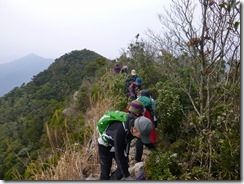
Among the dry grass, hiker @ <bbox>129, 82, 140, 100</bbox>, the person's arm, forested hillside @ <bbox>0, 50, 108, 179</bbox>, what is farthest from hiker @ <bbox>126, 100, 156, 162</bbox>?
forested hillside @ <bbox>0, 50, 108, 179</bbox>

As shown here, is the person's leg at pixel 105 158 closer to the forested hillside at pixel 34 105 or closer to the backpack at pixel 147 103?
the backpack at pixel 147 103

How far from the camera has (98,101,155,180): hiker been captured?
9.12 ft

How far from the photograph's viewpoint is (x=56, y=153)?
4.43m

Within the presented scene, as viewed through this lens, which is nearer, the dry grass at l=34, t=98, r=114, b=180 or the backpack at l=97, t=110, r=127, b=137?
the backpack at l=97, t=110, r=127, b=137

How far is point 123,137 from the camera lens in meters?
2.92

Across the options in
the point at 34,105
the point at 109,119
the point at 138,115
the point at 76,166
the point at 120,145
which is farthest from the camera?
the point at 34,105

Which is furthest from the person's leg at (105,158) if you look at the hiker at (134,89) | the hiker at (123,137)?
the hiker at (134,89)

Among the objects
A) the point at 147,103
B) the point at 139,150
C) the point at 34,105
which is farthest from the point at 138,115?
the point at 34,105

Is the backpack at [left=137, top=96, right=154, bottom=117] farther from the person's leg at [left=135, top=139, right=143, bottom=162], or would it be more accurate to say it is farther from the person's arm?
the person's arm

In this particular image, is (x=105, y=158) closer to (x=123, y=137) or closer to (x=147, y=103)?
(x=123, y=137)

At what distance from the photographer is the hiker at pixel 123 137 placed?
9.12 feet

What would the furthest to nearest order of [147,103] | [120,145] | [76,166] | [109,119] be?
[147,103] → [76,166] → [109,119] → [120,145]

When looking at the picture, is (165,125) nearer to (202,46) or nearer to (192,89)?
(192,89)

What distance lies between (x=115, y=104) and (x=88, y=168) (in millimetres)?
2091
